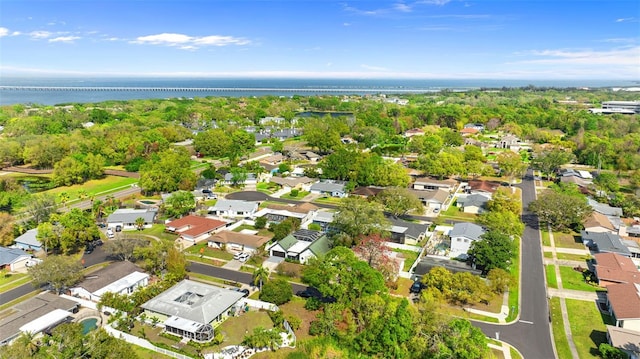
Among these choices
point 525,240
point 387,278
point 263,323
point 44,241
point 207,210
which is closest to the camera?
point 263,323

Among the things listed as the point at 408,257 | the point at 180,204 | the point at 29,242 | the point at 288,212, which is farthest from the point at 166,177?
the point at 408,257

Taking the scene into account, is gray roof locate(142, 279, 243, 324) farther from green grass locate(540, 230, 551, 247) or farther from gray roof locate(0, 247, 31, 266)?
green grass locate(540, 230, 551, 247)

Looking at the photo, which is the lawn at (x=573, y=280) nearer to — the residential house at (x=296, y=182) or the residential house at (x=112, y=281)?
the residential house at (x=112, y=281)

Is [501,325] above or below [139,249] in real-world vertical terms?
below

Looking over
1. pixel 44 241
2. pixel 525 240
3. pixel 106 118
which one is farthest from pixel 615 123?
pixel 106 118

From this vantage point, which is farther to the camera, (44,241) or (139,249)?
(44,241)

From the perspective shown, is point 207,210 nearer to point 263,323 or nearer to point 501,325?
point 263,323

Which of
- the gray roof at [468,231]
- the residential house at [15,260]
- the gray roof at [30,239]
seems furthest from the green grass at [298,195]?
the residential house at [15,260]

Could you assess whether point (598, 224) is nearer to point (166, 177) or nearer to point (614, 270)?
point (614, 270)
